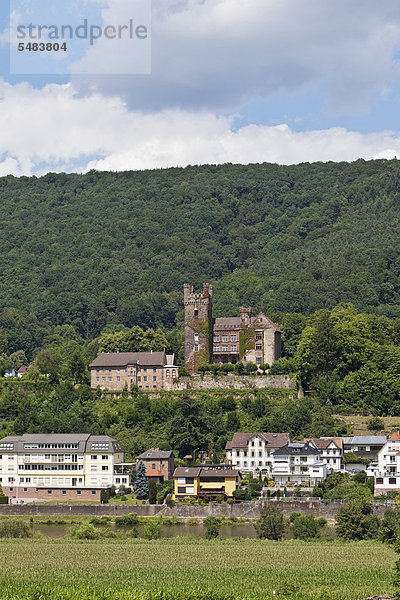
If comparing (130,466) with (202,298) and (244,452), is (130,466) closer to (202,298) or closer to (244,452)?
(244,452)

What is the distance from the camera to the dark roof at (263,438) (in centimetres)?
10006

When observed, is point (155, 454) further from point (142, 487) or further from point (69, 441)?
point (69, 441)

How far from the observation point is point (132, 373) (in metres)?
118

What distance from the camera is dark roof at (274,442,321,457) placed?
317ft

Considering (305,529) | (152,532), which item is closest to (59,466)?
(152,532)

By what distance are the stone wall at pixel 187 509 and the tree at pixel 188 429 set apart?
10063 mm

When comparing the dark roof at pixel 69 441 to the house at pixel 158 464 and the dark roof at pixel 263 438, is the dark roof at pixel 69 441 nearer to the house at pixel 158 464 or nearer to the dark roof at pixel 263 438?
the house at pixel 158 464

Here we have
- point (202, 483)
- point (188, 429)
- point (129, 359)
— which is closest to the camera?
point (202, 483)

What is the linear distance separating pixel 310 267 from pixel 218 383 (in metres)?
75.3

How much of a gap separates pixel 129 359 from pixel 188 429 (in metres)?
19.5

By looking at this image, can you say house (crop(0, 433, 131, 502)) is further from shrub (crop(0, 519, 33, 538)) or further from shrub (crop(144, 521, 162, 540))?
shrub (crop(144, 521, 162, 540))

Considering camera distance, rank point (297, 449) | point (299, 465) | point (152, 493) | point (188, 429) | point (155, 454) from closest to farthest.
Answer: point (152, 493)
point (299, 465)
point (297, 449)
point (155, 454)
point (188, 429)

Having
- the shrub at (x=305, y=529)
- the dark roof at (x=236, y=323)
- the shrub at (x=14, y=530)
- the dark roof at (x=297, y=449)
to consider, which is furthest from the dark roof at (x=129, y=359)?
the shrub at (x=305, y=529)

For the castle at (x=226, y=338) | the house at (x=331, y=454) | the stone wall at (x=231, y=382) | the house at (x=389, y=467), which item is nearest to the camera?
the house at (x=389, y=467)
